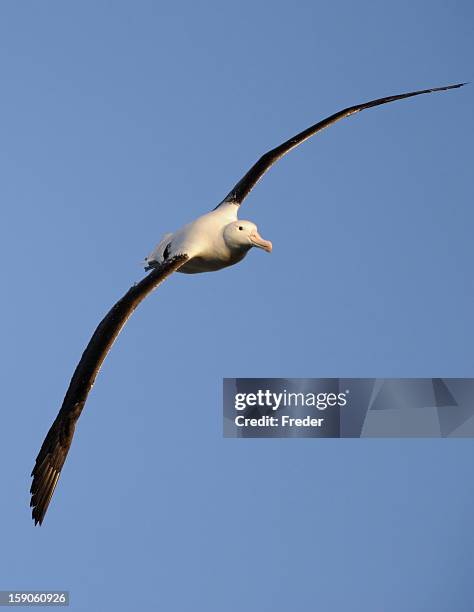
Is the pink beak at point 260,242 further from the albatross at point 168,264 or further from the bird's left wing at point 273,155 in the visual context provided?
the bird's left wing at point 273,155

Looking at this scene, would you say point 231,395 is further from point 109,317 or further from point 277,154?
point 109,317

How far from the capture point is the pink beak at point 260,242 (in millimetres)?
15406

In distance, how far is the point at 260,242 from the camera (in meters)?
15.5

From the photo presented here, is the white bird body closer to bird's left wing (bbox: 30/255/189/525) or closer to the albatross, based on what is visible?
the albatross

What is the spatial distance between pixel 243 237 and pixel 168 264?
33.6 inches

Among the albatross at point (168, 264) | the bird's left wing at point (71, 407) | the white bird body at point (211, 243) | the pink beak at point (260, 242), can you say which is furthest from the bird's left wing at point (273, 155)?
the bird's left wing at point (71, 407)

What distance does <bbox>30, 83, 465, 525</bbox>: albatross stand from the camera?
46.9 feet

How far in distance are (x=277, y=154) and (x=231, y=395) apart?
433 centimetres

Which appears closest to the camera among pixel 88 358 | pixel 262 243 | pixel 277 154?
pixel 88 358

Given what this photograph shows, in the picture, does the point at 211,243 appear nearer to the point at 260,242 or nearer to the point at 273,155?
the point at 260,242

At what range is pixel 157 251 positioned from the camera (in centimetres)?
1684

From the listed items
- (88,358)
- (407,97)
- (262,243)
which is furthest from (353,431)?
(88,358)

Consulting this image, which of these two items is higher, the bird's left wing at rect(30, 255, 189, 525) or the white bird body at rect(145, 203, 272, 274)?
the white bird body at rect(145, 203, 272, 274)

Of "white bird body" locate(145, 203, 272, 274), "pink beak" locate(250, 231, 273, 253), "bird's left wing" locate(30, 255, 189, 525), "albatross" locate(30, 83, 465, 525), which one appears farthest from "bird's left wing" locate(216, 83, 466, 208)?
"bird's left wing" locate(30, 255, 189, 525)
